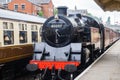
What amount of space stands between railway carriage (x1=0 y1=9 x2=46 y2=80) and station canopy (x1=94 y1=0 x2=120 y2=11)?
456cm

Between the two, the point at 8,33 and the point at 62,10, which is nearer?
the point at 8,33

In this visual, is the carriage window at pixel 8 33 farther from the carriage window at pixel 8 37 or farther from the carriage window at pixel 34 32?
the carriage window at pixel 34 32

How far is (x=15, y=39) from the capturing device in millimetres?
13445

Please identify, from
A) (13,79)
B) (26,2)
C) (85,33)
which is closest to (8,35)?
(13,79)

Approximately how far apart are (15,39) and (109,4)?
8707mm

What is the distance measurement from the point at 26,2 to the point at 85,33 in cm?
6101

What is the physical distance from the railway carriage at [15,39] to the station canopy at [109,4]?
456 cm

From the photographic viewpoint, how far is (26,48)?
14.7 meters

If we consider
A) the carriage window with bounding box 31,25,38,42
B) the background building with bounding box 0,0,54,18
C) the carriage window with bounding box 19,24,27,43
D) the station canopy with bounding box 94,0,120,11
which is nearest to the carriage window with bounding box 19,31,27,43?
the carriage window with bounding box 19,24,27,43

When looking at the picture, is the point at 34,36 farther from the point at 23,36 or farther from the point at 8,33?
the point at 8,33

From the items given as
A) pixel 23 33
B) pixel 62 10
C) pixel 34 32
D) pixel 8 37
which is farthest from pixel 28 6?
pixel 8 37

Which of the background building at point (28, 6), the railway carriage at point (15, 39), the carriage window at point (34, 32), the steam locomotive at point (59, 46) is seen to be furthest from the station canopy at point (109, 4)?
the background building at point (28, 6)

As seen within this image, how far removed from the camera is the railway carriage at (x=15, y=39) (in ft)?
40.8

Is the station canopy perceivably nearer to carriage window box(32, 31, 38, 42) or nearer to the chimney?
carriage window box(32, 31, 38, 42)
